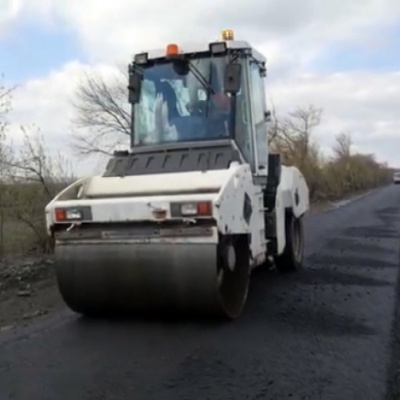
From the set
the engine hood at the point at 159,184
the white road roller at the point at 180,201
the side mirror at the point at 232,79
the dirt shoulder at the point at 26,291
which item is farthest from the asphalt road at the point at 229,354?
the side mirror at the point at 232,79

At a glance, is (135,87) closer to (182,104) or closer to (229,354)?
(182,104)

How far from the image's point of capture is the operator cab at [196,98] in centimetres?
685

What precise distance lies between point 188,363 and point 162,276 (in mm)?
977

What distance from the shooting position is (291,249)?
8820 millimetres

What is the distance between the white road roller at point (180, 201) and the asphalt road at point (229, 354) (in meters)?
0.33

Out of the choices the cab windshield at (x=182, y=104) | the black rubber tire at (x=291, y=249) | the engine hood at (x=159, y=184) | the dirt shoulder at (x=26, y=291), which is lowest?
the dirt shoulder at (x=26, y=291)

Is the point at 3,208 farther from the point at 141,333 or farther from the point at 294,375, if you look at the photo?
the point at 294,375

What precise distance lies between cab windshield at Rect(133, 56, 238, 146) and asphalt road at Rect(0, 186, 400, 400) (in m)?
2.03

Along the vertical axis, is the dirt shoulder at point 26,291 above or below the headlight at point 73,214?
below

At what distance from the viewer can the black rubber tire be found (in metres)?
8.76

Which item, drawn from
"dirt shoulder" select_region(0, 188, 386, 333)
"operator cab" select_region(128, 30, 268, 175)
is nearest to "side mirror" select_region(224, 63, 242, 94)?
"operator cab" select_region(128, 30, 268, 175)

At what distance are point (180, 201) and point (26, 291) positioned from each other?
4058 millimetres

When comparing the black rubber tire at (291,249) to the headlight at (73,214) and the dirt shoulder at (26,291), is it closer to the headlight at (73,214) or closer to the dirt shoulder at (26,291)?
the dirt shoulder at (26,291)

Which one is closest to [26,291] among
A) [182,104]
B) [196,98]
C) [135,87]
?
[135,87]
